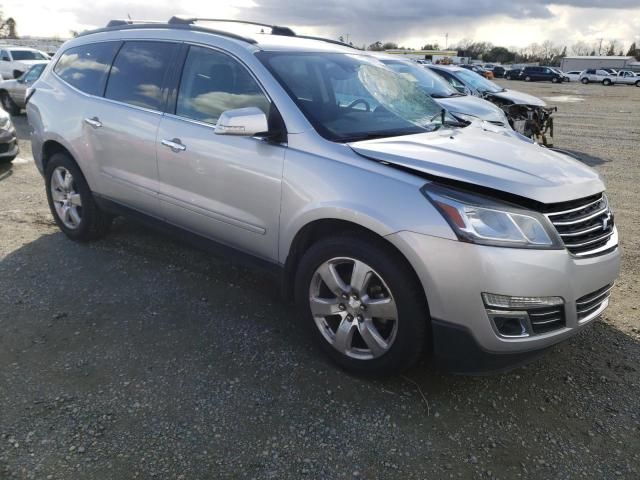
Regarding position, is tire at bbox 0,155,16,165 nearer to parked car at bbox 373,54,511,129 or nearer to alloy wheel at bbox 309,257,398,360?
parked car at bbox 373,54,511,129

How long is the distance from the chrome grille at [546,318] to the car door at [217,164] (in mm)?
1490

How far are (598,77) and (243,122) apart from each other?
5814 cm

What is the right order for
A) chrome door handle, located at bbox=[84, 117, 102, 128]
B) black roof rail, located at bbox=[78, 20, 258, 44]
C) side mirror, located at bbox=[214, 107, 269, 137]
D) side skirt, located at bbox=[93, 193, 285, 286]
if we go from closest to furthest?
side mirror, located at bbox=[214, 107, 269, 137] < side skirt, located at bbox=[93, 193, 285, 286] < black roof rail, located at bbox=[78, 20, 258, 44] < chrome door handle, located at bbox=[84, 117, 102, 128]

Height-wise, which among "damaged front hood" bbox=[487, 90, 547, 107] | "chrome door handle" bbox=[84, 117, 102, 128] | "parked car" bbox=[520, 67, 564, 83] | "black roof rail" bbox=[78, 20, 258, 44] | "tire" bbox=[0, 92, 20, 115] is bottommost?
"parked car" bbox=[520, 67, 564, 83]

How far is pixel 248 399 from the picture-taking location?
2828 millimetres

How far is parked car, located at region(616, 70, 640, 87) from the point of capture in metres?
48.8

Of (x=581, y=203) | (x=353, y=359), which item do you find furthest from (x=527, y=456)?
(x=581, y=203)

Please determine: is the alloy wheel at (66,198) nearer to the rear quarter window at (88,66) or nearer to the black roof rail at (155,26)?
the rear quarter window at (88,66)

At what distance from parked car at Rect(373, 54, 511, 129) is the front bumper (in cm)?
582

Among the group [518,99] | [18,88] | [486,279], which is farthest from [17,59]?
[486,279]

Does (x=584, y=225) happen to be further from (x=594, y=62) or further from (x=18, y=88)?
(x=594, y=62)

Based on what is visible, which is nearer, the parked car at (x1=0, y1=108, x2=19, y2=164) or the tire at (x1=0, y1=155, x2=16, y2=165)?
the parked car at (x1=0, y1=108, x2=19, y2=164)

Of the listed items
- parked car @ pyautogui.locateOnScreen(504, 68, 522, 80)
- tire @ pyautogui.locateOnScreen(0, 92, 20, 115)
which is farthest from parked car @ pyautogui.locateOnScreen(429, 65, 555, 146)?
parked car @ pyautogui.locateOnScreen(504, 68, 522, 80)

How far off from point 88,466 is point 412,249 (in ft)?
5.74
